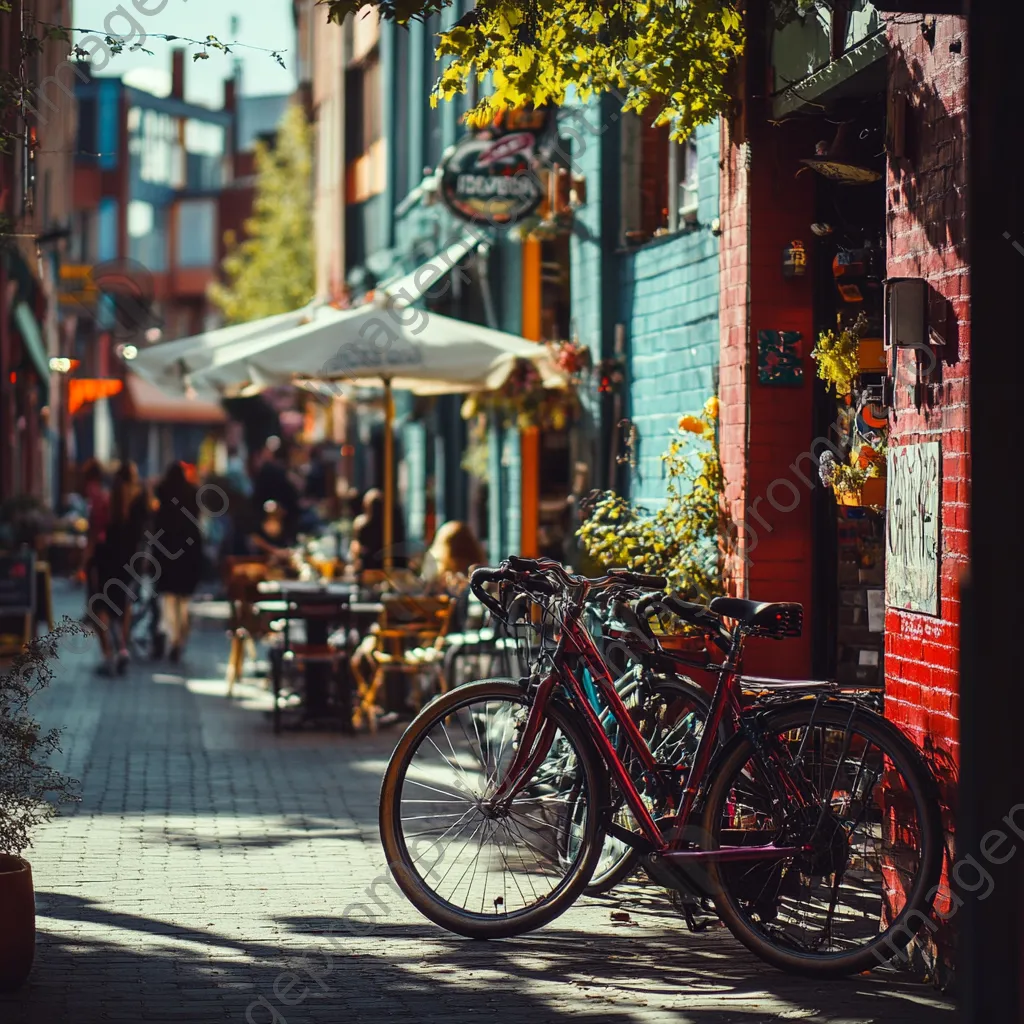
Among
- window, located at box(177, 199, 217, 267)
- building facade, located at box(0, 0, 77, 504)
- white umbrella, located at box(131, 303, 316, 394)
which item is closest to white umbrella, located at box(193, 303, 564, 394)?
white umbrella, located at box(131, 303, 316, 394)

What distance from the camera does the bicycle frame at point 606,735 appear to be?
6027 mm

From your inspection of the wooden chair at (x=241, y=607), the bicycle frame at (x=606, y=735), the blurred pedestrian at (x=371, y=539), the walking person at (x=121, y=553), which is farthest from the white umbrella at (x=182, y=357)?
the bicycle frame at (x=606, y=735)

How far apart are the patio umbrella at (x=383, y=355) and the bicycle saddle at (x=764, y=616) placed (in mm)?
6595

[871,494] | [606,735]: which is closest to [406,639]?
[871,494]

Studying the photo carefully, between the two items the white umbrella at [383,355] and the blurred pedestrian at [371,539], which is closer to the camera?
the white umbrella at [383,355]

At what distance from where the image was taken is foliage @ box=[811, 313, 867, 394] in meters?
7.42

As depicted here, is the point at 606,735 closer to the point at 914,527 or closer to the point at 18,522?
the point at 914,527

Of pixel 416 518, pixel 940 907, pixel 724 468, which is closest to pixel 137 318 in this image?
pixel 416 518

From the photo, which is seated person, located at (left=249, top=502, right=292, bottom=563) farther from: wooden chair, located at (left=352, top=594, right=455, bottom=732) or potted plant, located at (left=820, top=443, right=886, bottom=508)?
potted plant, located at (left=820, top=443, right=886, bottom=508)

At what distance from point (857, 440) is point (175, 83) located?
67.9m

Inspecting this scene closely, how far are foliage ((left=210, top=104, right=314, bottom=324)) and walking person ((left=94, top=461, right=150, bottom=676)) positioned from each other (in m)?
20.6

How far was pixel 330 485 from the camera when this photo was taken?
2922 cm

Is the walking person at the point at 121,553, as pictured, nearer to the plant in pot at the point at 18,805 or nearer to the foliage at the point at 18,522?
the foliage at the point at 18,522

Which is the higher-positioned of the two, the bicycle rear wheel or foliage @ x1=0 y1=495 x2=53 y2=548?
foliage @ x1=0 y1=495 x2=53 y2=548
